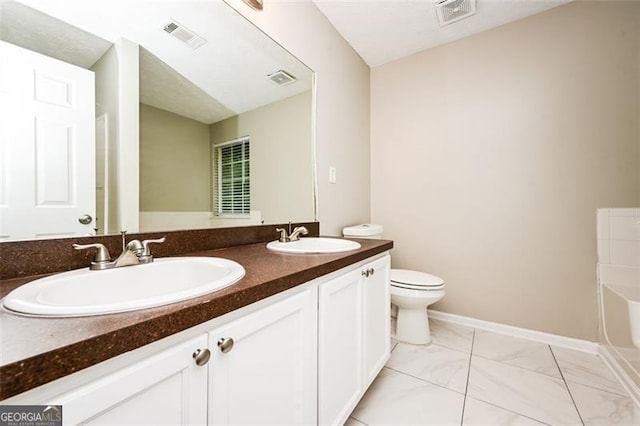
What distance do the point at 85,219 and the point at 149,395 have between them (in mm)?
611

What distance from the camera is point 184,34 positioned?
100cm

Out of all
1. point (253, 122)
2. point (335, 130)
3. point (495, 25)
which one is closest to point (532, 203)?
point (495, 25)

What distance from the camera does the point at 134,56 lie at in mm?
866

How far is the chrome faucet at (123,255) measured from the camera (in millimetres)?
710

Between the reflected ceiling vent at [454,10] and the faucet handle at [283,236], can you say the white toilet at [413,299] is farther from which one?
the reflected ceiling vent at [454,10]

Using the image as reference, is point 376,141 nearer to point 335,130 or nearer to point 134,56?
point 335,130

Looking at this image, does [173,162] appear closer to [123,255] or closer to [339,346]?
[123,255]

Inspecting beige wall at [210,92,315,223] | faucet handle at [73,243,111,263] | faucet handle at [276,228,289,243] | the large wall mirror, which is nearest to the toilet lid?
beige wall at [210,92,315,223]

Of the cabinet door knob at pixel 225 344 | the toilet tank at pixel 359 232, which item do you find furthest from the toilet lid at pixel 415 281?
the cabinet door knob at pixel 225 344

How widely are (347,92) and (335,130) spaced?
1.46 feet

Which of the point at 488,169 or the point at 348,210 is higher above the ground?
the point at 488,169

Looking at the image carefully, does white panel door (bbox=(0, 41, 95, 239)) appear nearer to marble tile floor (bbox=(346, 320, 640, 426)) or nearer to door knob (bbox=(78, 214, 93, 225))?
door knob (bbox=(78, 214, 93, 225))

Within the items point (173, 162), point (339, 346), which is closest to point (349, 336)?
point (339, 346)

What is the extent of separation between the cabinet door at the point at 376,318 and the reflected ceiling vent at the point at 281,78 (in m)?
1.15
